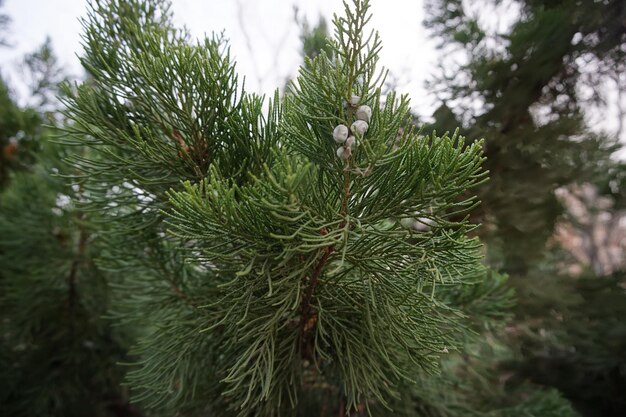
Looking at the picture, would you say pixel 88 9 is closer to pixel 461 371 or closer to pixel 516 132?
pixel 516 132

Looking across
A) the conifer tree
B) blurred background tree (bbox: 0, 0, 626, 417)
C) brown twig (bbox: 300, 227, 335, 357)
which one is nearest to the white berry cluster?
the conifer tree

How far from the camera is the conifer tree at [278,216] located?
0.52m

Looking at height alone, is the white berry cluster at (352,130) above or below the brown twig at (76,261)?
below

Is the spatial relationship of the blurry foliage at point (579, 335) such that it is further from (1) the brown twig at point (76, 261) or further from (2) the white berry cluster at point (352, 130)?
(1) the brown twig at point (76, 261)

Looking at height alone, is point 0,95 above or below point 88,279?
above

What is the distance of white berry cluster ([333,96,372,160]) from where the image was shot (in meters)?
0.51

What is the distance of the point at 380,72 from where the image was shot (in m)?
0.52

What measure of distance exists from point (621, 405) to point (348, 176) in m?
1.71

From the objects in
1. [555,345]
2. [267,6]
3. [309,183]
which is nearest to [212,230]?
[309,183]

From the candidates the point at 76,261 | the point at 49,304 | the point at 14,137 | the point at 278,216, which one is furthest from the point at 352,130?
the point at 14,137

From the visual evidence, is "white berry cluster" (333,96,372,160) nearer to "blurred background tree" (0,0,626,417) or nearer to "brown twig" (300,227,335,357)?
"brown twig" (300,227,335,357)

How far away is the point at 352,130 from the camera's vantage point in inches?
20.1

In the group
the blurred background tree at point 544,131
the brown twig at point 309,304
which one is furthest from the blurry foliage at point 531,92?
the brown twig at point 309,304

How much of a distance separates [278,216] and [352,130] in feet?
0.48
